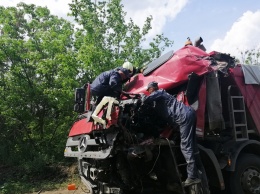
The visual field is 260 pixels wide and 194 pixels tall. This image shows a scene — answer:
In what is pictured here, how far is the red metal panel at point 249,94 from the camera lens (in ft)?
20.7

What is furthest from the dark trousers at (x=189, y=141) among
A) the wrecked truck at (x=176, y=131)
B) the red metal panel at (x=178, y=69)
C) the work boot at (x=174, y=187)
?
the red metal panel at (x=178, y=69)

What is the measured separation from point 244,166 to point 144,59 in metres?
9.70

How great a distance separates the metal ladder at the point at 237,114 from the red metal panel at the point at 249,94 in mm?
125

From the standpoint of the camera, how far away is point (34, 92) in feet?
41.8

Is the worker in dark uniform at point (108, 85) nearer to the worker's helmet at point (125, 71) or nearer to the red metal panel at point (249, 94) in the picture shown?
the worker's helmet at point (125, 71)

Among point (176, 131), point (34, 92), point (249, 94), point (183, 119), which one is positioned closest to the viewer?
point (183, 119)

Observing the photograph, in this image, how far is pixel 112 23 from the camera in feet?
51.0

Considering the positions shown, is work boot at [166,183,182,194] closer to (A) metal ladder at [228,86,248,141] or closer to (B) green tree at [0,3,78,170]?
(A) metal ladder at [228,86,248,141]

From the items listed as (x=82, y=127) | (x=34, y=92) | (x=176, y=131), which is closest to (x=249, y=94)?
(x=176, y=131)

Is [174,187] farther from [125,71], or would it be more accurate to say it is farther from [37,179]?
[37,179]

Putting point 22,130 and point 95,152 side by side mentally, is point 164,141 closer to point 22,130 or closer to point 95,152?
point 95,152

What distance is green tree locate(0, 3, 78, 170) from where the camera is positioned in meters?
12.5

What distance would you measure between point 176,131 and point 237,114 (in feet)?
5.13

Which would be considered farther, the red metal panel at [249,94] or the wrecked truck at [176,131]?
the red metal panel at [249,94]
